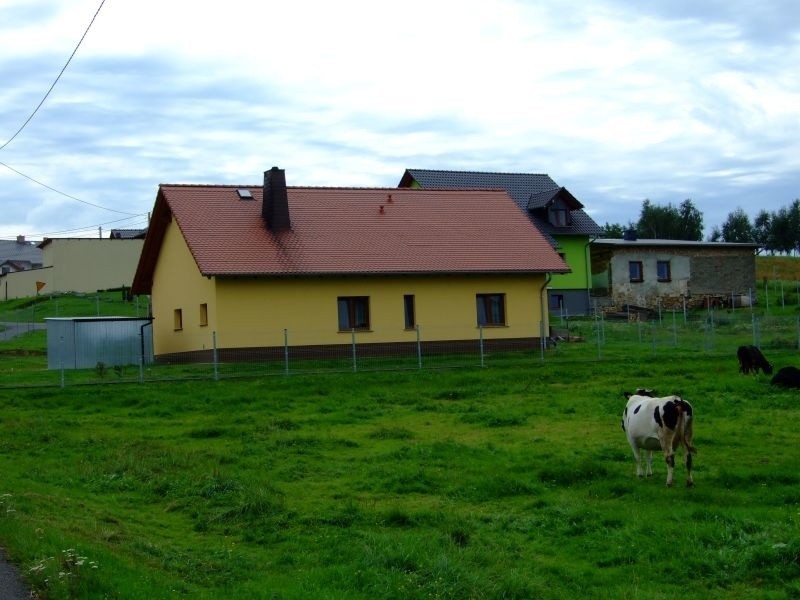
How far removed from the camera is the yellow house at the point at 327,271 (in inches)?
1319

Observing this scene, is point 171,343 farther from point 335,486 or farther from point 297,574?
point 297,574

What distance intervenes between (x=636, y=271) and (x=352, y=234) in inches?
1013

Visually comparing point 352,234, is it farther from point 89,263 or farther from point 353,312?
point 89,263

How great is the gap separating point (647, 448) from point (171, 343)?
2544 cm

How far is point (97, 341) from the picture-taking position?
3553 centimetres

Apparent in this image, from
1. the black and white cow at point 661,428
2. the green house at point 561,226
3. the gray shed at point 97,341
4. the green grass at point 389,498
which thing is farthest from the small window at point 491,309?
the black and white cow at point 661,428

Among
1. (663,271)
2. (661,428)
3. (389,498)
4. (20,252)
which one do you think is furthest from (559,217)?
(20,252)

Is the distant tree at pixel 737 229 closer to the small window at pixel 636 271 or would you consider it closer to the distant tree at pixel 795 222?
the distant tree at pixel 795 222

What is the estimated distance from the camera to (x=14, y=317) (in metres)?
59.8

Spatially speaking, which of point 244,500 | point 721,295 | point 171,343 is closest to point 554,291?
point 721,295

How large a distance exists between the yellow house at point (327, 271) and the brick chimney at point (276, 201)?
45 mm

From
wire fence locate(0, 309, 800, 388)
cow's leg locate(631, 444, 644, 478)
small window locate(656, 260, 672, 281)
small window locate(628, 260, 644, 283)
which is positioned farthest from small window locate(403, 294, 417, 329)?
small window locate(656, 260, 672, 281)

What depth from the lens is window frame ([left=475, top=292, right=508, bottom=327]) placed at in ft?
122

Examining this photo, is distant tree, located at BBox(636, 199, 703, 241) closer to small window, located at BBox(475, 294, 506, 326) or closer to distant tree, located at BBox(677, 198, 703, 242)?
distant tree, located at BBox(677, 198, 703, 242)
